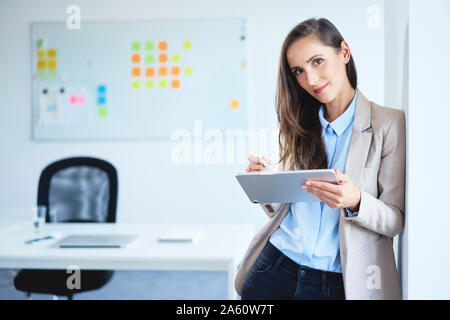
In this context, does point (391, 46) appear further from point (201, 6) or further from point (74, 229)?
point (201, 6)

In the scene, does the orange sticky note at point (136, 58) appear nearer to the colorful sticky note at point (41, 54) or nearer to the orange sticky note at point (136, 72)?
the orange sticky note at point (136, 72)

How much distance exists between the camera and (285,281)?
3.92 feet

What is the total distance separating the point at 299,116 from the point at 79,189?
1396 millimetres

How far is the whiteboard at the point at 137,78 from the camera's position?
127 inches

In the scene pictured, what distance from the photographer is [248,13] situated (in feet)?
10.4

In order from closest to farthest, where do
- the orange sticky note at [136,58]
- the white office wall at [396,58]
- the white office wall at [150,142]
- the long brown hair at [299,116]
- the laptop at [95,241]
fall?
the white office wall at [396,58] → the long brown hair at [299,116] → the laptop at [95,241] → the white office wall at [150,142] → the orange sticky note at [136,58]

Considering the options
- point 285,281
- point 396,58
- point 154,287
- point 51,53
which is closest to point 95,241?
point 285,281

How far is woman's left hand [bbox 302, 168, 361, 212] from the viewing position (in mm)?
991

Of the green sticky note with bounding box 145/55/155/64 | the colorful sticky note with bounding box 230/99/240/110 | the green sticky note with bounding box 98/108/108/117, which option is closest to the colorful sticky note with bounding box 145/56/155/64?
the green sticky note with bounding box 145/55/155/64
